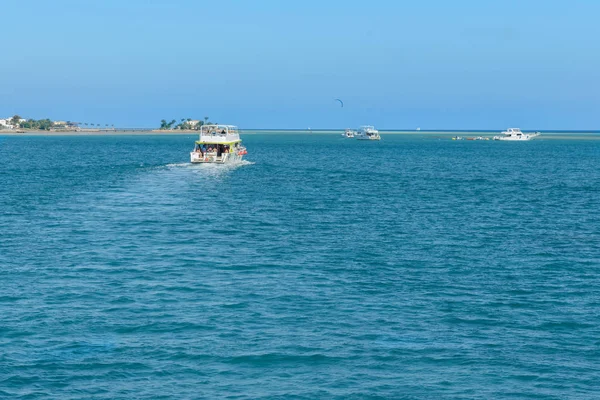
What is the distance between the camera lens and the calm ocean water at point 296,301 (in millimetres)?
24188

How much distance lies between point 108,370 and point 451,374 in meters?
11.6

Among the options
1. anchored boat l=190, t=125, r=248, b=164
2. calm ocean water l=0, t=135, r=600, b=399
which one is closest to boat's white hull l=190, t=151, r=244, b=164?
anchored boat l=190, t=125, r=248, b=164

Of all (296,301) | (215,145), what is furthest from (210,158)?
(296,301)

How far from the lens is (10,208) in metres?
64.2

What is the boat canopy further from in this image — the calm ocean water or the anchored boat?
the calm ocean water

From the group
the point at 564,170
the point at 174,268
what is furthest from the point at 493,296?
the point at 564,170

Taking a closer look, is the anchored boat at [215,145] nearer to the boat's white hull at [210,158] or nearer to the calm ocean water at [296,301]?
the boat's white hull at [210,158]

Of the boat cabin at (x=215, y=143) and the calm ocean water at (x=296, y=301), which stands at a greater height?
the boat cabin at (x=215, y=143)

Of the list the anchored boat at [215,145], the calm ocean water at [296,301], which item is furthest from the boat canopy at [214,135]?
the calm ocean water at [296,301]

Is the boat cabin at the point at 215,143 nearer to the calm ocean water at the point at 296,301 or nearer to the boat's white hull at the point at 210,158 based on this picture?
the boat's white hull at the point at 210,158

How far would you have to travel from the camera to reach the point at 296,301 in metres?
33.1

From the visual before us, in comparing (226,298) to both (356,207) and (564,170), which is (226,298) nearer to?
(356,207)

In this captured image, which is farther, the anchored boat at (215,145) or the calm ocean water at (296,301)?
the anchored boat at (215,145)

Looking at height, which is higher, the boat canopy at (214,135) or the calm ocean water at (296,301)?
the boat canopy at (214,135)
